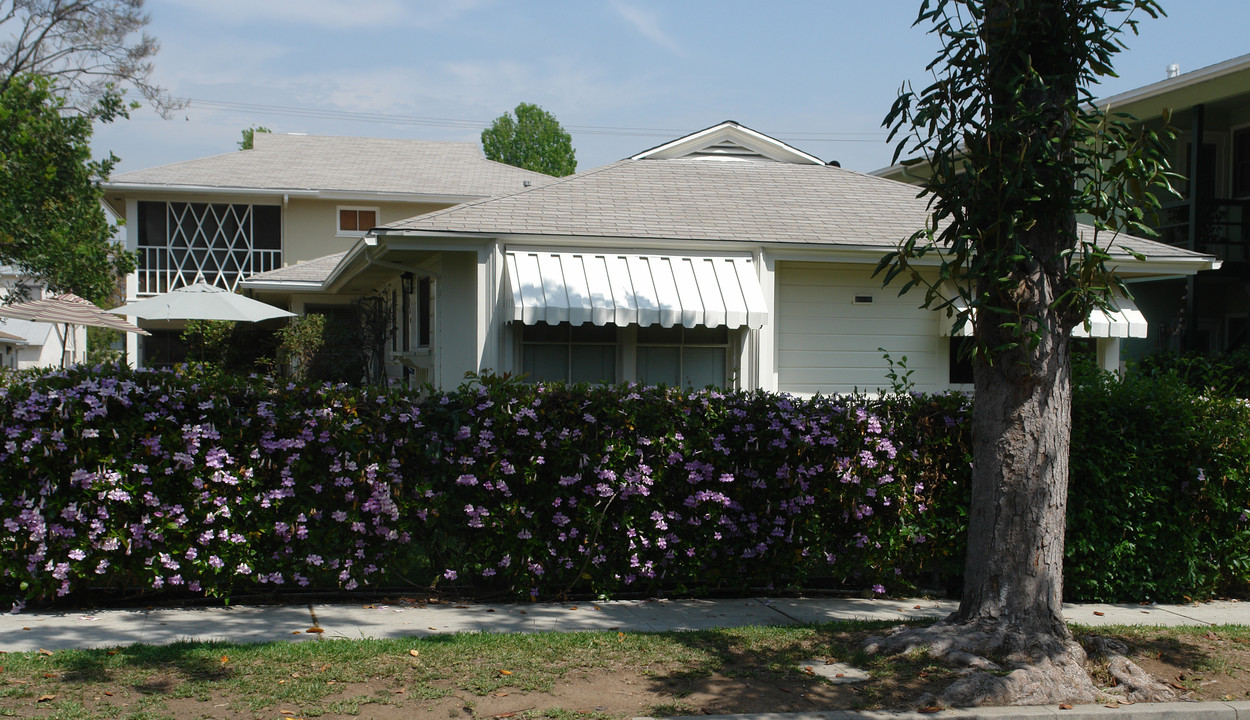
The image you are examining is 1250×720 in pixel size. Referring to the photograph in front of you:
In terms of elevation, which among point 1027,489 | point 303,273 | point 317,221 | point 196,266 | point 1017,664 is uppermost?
point 317,221

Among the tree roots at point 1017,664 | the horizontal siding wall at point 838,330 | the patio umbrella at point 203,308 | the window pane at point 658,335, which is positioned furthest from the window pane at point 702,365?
the patio umbrella at point 203,308

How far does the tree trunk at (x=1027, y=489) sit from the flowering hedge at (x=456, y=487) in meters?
1.52

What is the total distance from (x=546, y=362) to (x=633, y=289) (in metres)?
1.46

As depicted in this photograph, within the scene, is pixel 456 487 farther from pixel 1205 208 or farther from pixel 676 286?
pixel 1205 208

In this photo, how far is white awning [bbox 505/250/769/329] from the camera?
33.8 feet

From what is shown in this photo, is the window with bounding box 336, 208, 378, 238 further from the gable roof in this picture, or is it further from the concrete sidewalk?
the concrete sidewalk

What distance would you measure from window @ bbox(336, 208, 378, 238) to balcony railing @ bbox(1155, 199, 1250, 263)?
18.2m

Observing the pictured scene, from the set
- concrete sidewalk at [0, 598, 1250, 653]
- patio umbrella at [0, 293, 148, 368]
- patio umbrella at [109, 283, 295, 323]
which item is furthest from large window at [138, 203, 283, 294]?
concrete sidewalk at [0, 598, 1250, 653]

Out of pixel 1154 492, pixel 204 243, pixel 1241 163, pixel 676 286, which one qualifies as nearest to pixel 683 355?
pixel 676 286

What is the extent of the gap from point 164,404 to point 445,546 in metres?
2.11

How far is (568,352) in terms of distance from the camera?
11430 mm

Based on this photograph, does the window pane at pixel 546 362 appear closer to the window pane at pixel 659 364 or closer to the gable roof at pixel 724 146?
the window pane at pixel 659 364

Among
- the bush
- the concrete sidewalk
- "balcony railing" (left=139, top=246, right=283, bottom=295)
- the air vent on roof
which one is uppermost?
the air vent on roof

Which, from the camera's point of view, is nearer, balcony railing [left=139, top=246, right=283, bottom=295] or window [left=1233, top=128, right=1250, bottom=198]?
window [left=1233, top=128, right=1250, bottom=198]
